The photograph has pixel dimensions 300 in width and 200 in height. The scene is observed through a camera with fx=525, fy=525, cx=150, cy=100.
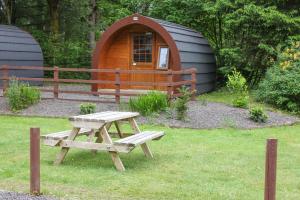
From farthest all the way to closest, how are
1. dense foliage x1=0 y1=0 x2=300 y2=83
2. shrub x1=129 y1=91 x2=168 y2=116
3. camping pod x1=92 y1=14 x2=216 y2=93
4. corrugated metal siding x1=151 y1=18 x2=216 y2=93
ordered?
dense foliage x1=0 y1=0 x2=300 y2=83
camping pod x1=92 y1=14 x2=216 y2=93
corrugated metal siding x1=151 y1=18 x2=216 y2=93
shrub x1=129 y1=91 x2=168 y2=116

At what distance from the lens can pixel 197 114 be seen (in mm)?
12766

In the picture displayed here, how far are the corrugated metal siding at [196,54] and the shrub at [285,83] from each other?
8.19 feet

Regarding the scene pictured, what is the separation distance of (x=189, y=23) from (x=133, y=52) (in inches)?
185

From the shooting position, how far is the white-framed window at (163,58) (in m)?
17.6

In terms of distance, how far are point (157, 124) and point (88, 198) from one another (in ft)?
20.2

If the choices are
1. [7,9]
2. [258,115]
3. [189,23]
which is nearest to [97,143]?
[258,115]

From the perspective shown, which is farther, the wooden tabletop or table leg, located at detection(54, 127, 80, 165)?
table leg, located at detection(54, 127, 80, 165)

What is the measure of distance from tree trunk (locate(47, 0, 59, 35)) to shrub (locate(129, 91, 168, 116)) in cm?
1446

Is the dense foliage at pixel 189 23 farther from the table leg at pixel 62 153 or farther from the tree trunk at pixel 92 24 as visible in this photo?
the table leg at pixel 62 153

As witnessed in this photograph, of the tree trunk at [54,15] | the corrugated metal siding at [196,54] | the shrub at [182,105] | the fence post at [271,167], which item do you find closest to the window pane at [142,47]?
the corrugated metal siding at [196,54]

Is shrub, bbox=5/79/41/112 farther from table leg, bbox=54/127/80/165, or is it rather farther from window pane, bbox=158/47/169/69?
table leg, bbox=54/127/80/165

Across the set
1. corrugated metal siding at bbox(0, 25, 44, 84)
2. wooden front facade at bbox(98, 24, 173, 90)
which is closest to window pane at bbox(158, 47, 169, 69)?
wooden front facade at bbox(98, 24, 173, 90)

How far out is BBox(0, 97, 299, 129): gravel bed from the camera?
1197 centimetres

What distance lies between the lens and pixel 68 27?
92.2 feet
